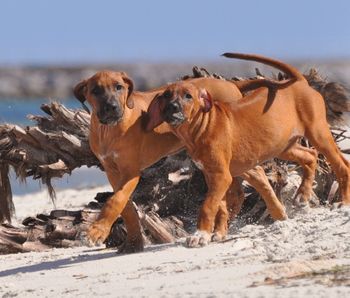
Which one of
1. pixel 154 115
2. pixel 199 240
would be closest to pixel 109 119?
pixel 154 115

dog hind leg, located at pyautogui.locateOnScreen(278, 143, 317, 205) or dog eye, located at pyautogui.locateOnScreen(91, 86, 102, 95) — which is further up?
dog eye, located at pyautogui.locateOnScreen(91, 86, 102, 95)

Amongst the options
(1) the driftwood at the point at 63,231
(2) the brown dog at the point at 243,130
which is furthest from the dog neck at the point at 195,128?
(1) the driftwood at the point at 63,231

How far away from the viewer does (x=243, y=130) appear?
359 inches

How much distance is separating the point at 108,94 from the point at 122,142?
39cm

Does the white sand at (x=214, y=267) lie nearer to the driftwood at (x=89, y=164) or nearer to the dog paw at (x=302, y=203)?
the dog paw at (x=302, y=203)

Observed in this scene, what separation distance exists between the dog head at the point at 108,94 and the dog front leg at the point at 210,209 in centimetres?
85

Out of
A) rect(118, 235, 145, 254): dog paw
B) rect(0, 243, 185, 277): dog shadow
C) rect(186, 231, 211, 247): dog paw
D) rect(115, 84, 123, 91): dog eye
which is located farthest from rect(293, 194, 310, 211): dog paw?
rect(115, 84, 123, 91): dog eye

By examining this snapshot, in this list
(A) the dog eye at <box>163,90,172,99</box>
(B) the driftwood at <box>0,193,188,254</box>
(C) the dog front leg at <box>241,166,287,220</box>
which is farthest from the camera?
(B) the driftwood at <box>0,193,188,254</box>

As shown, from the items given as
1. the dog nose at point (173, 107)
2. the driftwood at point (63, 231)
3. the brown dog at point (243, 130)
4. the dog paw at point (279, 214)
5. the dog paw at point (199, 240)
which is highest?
the dog nose at point (173, 107)

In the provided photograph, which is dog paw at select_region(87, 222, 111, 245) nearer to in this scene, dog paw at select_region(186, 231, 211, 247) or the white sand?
the white sand

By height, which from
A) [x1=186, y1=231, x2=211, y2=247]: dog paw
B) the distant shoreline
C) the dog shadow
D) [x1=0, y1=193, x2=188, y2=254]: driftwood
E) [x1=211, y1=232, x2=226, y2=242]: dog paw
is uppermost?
[x1=186, y1=231, x2=211, y2=247]: dog paw

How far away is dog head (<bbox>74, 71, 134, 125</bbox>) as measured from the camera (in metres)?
8.56

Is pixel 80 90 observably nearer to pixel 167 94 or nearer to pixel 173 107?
pixel 167 94

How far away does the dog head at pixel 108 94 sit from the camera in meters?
8.56
